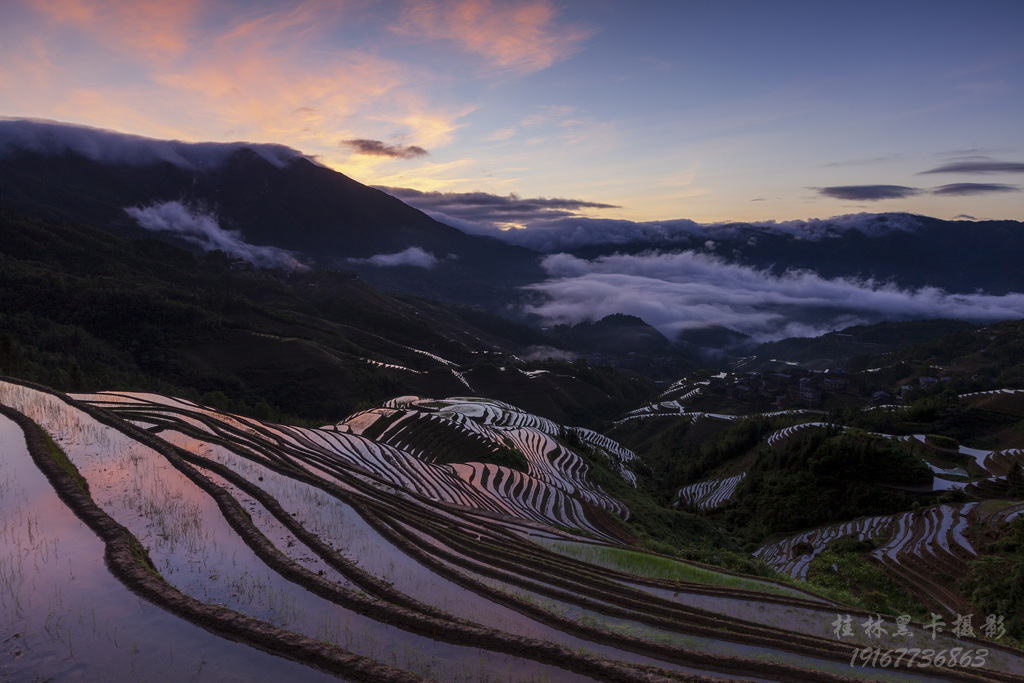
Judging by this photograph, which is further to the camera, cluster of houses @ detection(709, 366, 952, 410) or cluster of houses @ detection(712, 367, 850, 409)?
cluster of houses @ detection(712, 367, 850, 409)

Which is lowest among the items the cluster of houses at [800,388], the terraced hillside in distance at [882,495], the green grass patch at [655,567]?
the cluster of houses at [800,388]

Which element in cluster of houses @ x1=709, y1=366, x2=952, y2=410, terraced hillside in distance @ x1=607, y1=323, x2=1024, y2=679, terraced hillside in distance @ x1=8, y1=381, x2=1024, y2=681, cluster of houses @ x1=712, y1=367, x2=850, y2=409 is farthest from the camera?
cluster of houses @ x1=712, y1=367, x2=850, y2=409

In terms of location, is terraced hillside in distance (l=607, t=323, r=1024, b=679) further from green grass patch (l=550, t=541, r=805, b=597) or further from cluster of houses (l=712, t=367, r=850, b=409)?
cluster of houses (l=712, t=367, r=850, b=409)

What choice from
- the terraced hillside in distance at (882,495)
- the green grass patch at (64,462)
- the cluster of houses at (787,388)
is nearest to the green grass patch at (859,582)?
the terraced hillside in distance at (882,495)

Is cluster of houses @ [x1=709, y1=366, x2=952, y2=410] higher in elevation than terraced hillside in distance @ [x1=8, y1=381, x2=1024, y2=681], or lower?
lower

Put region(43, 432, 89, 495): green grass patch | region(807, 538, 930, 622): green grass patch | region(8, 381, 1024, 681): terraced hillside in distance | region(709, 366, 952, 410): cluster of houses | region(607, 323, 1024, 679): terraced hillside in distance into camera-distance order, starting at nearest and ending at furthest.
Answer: region(8, 381, 1024, 681): terraced hillside in distance, region(43, 432, 89, 495): green grass patch, region(807, 538, 930, 622): green grass patch, region(607, 323, 1024, 679): terraced hillside in distance, region(709, 366, 952, 410): cluster of houses

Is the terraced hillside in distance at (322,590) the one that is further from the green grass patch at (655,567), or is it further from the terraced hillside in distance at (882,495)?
the terraced hillside in distance at (882,495)

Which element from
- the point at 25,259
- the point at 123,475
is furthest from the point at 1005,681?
the point at 25,259

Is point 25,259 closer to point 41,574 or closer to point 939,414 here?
point 41,574

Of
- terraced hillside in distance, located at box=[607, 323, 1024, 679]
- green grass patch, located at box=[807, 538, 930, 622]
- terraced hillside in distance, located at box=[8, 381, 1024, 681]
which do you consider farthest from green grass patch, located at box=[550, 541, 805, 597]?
green grass patch, located at box=[807, 538, 930, 622]
